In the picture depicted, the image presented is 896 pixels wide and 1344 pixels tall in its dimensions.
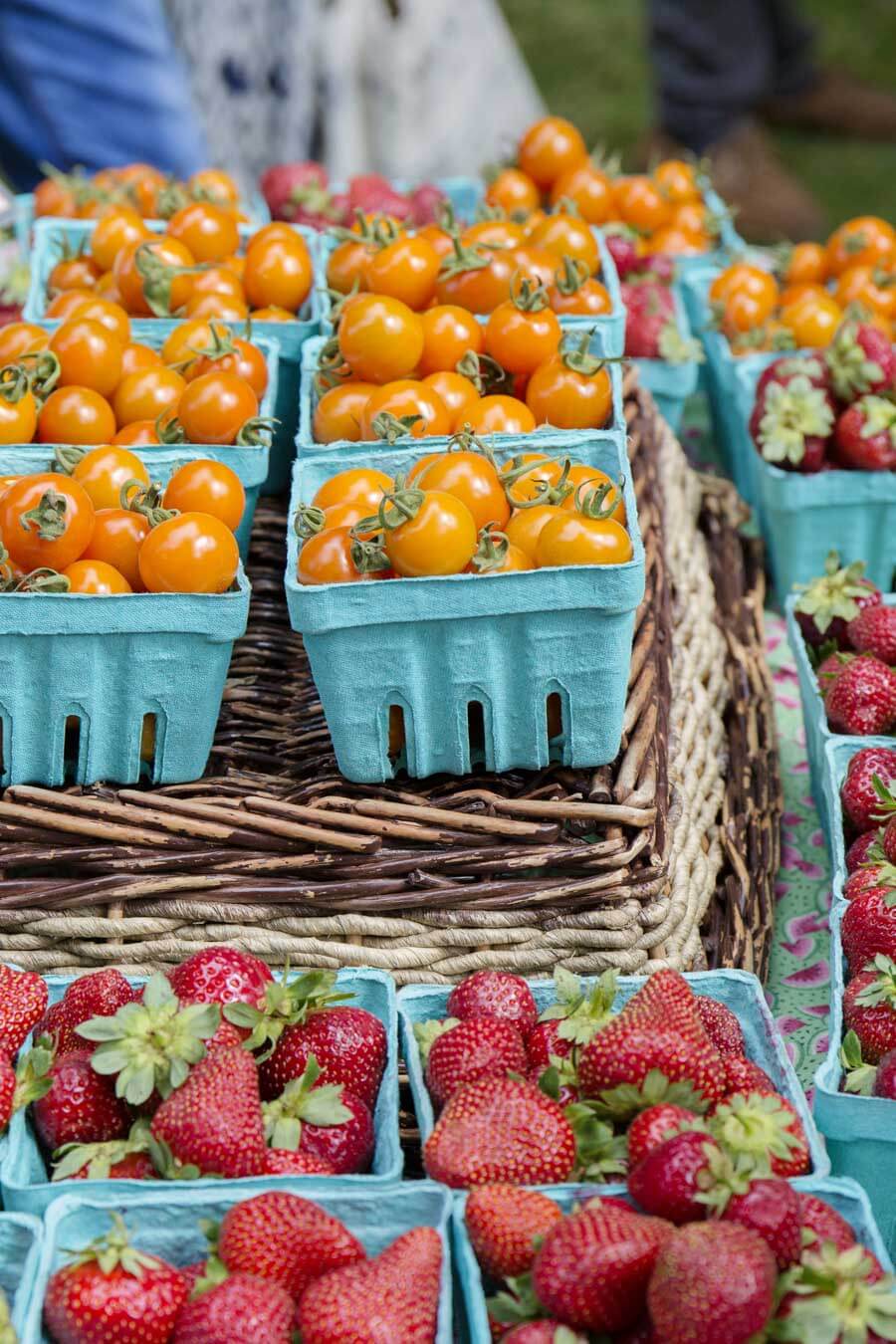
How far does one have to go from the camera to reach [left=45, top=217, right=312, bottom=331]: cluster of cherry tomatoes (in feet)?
7.18

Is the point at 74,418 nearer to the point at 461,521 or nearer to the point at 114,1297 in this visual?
the point at 461,521

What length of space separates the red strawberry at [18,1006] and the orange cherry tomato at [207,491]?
0.53m

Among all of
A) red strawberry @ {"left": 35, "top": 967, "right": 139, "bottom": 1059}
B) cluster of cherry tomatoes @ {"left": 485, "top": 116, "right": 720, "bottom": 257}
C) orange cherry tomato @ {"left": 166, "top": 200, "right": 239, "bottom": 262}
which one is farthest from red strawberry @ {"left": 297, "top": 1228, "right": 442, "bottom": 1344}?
cluster of cherry tomatoes @ {"left": 485, "top": 116, "right": 720, "bottom": 257}

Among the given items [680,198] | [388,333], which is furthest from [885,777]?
[680,198]

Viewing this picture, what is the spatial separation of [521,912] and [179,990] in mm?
373

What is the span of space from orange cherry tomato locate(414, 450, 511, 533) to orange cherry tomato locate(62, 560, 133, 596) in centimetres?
34

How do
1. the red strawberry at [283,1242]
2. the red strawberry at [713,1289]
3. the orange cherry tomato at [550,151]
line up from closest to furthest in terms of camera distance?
the red strawberry at [713,1289], the red strawberry at [283,1242], the orange cherry tomato at [550,151]

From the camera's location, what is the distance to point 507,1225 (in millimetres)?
1214

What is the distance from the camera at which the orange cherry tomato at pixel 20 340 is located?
1982 mm

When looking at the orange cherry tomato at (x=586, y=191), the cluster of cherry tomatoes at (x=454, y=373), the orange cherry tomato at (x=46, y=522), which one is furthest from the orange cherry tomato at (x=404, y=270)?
the orange cherry tomato at (x=586, y=191)

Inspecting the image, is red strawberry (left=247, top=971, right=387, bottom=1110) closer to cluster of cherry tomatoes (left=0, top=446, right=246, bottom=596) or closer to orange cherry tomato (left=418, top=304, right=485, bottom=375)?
cluster of cherry tomatoes (left=0, top=446, right=246, bottom=596)

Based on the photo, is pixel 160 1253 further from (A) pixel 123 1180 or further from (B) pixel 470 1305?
(B) pixel 470 1305

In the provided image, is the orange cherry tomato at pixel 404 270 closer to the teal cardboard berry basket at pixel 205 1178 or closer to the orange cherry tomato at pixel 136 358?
the orange cherry tomato at pixel 136 358

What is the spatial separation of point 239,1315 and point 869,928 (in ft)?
2.49
